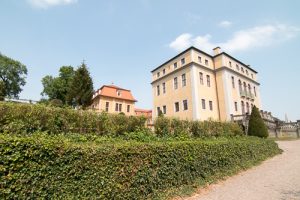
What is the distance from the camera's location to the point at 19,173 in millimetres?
4375

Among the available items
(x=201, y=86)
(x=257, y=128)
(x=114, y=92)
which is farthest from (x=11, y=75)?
(x=257, y=128)

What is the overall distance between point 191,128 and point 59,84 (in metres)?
35.3

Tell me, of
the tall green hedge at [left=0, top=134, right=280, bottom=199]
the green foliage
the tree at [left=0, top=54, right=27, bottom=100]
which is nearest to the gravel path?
the tall green hedge at [left=0, top=134, right=280, bottom=199]

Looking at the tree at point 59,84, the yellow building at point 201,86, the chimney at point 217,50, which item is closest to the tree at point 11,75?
the tree at point 59,84

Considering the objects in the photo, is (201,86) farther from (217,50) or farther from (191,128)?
(191,128)

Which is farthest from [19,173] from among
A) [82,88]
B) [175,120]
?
[82,88]

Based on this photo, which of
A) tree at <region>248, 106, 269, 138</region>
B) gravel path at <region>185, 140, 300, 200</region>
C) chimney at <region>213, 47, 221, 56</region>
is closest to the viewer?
gravel path at <region>185, 140, 300, 200</region>

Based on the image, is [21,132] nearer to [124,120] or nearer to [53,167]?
[53,167]

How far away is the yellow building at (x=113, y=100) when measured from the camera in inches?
1619

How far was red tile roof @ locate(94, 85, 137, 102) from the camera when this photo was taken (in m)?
41.8

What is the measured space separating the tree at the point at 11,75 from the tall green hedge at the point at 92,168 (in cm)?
4300

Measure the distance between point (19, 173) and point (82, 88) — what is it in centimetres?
2572

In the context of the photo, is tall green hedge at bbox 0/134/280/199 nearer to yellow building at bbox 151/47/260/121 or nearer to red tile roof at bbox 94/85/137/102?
yellow building at bbox 151/47/260/121

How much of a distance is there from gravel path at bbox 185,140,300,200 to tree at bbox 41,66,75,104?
121ft
